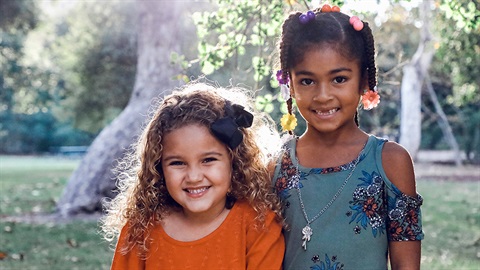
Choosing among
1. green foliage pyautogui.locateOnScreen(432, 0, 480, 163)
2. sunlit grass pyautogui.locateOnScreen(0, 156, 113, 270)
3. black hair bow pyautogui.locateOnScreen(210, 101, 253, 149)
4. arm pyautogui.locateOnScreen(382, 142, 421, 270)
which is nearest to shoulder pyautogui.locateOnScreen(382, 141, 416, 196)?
arm pyautogui.locateOnScreen(382, 142, 421, 270)

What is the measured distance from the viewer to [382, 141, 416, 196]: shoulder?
246 cm

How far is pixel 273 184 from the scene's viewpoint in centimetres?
274

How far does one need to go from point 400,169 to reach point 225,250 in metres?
0.76

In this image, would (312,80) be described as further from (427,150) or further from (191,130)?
(427,150)

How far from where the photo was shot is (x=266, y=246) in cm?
254

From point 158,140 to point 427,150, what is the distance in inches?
1050

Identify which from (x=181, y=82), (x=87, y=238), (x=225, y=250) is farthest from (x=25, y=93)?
(x=225, y=250)

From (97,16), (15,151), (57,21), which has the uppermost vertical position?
(57,21)

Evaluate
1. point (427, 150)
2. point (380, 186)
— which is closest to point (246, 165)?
point (380, 186)

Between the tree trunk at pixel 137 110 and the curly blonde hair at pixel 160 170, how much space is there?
6763mm

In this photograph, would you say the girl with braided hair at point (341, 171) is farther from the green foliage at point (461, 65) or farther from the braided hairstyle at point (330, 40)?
the green foliage at point (461, 65)

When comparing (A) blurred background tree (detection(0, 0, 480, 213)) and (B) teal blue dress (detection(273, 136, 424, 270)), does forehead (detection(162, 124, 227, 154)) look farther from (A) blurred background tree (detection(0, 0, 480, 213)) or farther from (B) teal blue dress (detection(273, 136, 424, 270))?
(A) blurred background tree (detection(0, 0, 480, 213))

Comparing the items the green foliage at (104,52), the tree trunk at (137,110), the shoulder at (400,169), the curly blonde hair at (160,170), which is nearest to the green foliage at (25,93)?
the green foliage at (104,52)

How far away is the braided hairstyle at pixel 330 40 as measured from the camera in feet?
8.34
